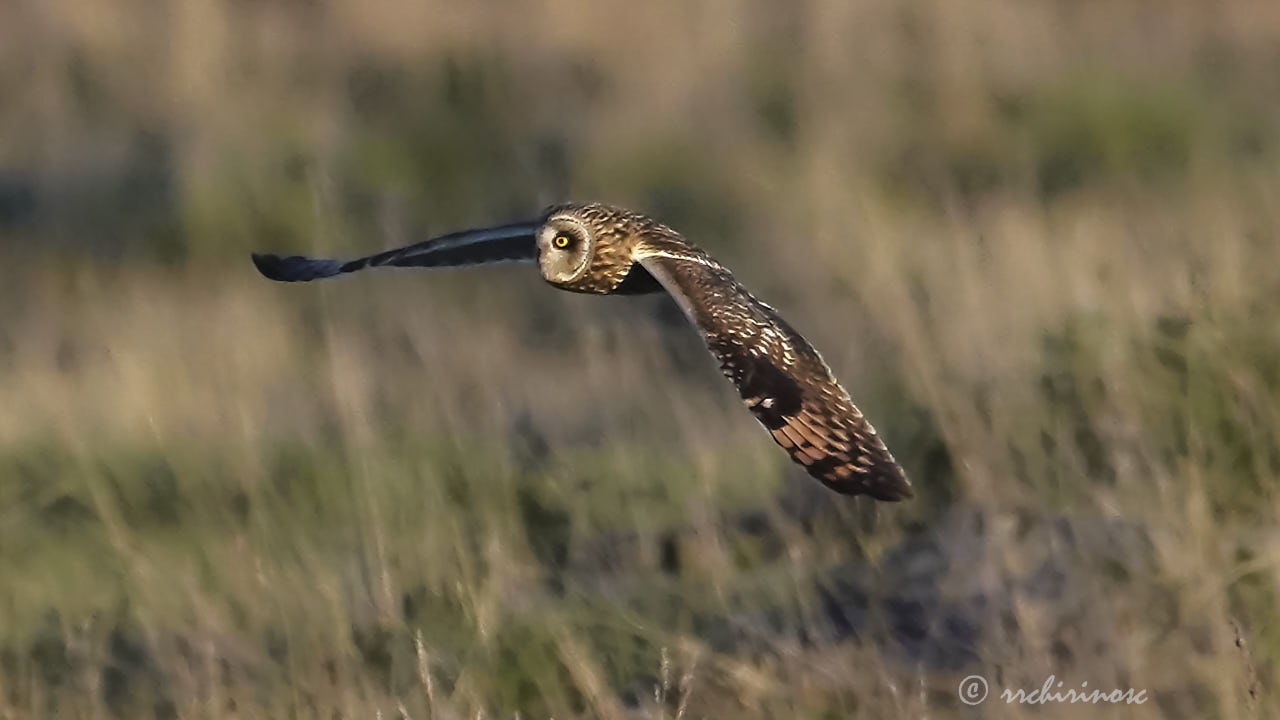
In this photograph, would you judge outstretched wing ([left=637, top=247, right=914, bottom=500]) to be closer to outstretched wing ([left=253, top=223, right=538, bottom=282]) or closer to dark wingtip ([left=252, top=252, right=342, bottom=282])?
outstretched wing ([left=253, top=223, right=538, bottom=282])

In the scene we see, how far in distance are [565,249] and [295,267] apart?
68 cm

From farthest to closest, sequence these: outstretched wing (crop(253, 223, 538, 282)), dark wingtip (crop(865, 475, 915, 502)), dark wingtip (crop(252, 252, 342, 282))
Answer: dark wingtip (crop(252, 252, 342, 282)) < outstretched wing (crop(253, 223, 538, 282)) < dark wingtip (crop(865, 475, 915, 502))

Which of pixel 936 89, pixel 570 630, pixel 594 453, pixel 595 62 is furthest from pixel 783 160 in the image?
pixel 570 630

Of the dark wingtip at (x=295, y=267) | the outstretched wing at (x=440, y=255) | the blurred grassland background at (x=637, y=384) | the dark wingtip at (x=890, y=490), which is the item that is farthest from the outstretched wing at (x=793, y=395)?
the dark wingtip at (x=295, y=267)

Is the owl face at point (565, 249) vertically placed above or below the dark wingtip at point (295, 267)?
above

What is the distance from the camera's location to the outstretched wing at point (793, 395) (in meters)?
3.16

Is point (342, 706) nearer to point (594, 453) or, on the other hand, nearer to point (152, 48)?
point (594, 453)
